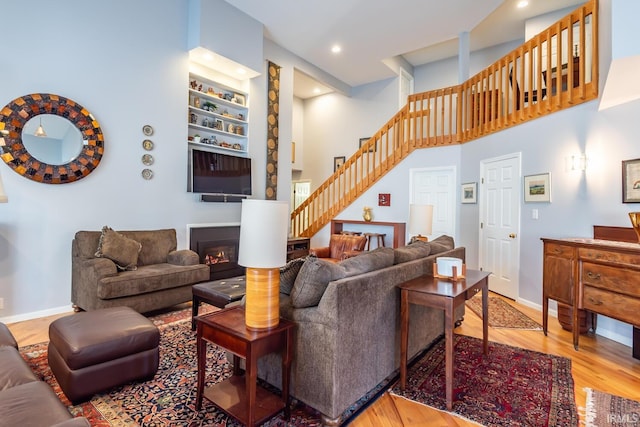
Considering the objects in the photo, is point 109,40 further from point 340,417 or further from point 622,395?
point 622,395

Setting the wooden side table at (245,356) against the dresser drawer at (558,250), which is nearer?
the wooden side table at (245,356)

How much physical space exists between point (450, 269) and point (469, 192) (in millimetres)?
3504

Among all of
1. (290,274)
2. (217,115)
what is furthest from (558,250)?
(217,115)

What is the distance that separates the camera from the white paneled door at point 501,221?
4480 millimetres

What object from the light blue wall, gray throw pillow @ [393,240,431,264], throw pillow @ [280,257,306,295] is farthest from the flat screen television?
gray throw pillow @ [393,240,431,264]

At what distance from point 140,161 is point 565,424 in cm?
497

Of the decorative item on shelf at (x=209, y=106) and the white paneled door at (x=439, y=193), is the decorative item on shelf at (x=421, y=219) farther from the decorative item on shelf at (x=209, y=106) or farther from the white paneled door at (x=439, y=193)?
the decorative item on shelf at (x=209, y=106)

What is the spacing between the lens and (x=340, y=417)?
1869 mm

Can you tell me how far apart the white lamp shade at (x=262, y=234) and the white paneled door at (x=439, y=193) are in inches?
193

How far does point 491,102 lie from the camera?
16.6 ft

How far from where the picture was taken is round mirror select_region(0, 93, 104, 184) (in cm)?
335

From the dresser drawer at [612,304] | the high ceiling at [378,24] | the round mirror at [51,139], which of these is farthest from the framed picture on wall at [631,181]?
the round mirror at [51,139]

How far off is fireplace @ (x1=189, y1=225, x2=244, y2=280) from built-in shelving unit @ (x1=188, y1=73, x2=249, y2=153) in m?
1.36

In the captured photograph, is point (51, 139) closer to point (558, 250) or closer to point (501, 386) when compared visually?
point (501, 386)
